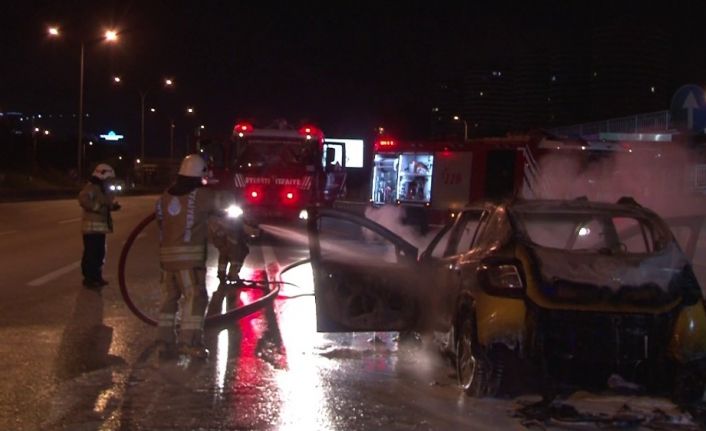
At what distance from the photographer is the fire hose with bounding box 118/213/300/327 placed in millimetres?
9008

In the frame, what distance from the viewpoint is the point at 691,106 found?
10312 mm

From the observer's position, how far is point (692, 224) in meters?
7.28

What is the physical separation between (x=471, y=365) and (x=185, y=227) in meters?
2.72

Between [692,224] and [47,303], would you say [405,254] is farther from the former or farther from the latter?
[47,303]

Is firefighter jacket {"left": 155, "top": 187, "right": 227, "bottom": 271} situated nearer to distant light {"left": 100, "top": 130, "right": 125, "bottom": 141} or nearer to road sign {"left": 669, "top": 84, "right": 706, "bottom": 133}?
road sign {"left": 669, "top": 84, "right": 706, "bottom": 133}

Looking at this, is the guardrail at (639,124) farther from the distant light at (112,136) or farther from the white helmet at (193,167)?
the distant light at (112,136)

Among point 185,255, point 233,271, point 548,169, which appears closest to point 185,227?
point 185,255

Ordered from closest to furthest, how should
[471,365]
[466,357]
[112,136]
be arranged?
[471,365], [466,357], [112,136]

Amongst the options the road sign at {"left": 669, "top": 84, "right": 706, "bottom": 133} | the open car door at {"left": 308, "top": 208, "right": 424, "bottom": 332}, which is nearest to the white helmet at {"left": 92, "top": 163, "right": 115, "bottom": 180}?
the open car door at {"left": 308, "top": 208, "right": 424, "bottom": 332}

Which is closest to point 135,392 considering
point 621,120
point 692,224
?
point 692,224

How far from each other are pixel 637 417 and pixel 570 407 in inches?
17.2

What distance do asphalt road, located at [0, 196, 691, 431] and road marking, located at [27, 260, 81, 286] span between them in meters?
1.27

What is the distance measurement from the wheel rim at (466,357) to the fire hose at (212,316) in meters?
3.14

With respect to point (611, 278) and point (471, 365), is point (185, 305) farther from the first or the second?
point (611, 278)
